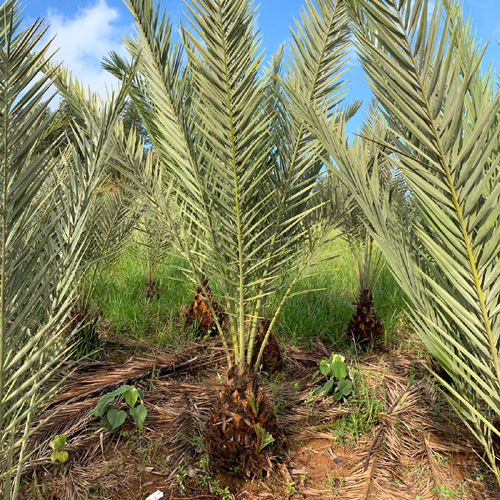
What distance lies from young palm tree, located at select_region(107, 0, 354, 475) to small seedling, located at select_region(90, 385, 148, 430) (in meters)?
0.39

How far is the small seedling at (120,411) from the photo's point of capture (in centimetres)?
208

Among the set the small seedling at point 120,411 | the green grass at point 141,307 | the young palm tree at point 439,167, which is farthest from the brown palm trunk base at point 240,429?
the green grass at point 141,307

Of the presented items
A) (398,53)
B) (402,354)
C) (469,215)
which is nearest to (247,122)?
(398,53)

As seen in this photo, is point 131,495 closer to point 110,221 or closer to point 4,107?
point 4,107

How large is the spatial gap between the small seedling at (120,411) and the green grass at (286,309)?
0.87 meters

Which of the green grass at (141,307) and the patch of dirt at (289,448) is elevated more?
the green grass at (141,307)

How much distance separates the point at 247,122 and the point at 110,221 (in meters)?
2.00

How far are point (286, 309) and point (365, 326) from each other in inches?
28.3

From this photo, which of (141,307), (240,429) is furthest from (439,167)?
(141,307)

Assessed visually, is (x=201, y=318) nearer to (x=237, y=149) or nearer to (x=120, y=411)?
(x=120, y=411)

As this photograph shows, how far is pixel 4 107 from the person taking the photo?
0.94 m

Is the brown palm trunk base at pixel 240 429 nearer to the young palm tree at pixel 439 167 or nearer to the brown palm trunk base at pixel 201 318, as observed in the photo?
the young palm tree at pixel 439 167

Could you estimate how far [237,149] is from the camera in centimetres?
159

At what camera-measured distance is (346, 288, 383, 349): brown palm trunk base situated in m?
3.21
